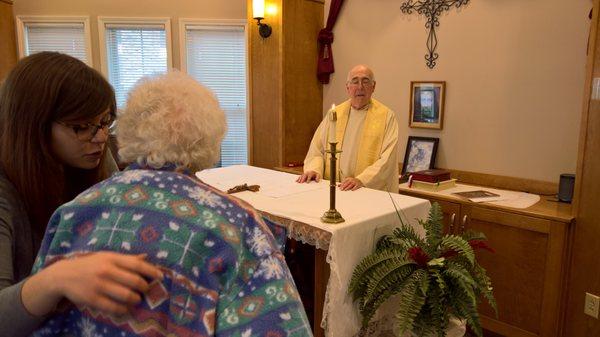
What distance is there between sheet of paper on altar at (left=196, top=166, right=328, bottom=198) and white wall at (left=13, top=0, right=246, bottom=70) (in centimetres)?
257

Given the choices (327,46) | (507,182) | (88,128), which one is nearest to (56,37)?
(327,46)

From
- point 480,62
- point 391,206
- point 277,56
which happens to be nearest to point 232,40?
point 277,56

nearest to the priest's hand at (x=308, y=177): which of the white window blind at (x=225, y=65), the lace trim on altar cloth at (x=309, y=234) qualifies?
the lace trim on altar cloth at (x=309, y=234)

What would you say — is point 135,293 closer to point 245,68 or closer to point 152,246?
point 152,246

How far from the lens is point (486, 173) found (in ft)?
11.2

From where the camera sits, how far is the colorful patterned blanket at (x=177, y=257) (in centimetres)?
87

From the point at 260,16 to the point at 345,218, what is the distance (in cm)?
281

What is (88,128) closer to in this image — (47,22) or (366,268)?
(366,268)

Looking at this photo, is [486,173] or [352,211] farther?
[486,173]

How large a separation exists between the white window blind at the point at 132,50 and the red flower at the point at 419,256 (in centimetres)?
389

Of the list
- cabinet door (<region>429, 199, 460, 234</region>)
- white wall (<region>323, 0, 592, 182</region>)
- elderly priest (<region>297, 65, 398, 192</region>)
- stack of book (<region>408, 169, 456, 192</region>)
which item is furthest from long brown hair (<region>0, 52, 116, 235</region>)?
white wall (<region>323, 0, 592, 182</region>)

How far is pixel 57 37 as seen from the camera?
489cm

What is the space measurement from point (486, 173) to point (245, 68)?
9.19 feet

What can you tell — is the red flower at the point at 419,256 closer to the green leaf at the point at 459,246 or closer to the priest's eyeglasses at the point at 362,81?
the green leaf at the point at 459,246
